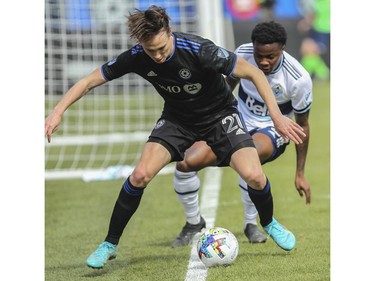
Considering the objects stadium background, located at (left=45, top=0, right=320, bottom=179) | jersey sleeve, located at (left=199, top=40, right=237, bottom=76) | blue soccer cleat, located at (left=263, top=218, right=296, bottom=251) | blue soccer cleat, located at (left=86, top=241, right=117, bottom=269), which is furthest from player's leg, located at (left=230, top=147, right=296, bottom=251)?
stadium background, located at (left=45, top=0, right=320, bottom=179)

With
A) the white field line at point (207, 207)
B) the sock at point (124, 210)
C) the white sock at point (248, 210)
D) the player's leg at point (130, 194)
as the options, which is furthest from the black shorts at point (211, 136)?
the white sock at point (248, 210)

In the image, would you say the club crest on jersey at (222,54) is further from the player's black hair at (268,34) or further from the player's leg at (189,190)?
the player's leg at (189,190)

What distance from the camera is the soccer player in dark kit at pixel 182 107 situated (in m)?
5.37

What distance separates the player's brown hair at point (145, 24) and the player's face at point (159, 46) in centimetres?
4

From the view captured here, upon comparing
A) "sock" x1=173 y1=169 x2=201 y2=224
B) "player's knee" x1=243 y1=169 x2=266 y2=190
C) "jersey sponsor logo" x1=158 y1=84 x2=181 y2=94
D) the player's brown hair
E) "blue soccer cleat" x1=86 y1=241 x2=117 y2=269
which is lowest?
"blue soccer cleat" x1=86 y1=241 x2=117 y2=269

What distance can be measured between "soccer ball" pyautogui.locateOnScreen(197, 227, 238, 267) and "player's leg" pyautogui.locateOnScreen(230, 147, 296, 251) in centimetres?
43

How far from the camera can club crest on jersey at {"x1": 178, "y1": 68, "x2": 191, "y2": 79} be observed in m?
5.64

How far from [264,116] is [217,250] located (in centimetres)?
176

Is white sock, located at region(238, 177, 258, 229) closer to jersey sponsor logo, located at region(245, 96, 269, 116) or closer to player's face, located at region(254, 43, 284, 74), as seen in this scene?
jersey sponsor logo, located at region(245, 96, 269, 116)

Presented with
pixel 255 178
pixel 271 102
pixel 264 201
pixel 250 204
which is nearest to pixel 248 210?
pixel 250 204

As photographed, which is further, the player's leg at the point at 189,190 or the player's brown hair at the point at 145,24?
the player's leg at the point at 189,190

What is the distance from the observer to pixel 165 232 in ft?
24.3

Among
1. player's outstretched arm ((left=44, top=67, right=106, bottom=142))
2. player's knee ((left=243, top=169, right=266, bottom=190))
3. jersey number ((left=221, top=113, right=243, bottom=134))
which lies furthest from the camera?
jersey number ((left=221, top=113, right=243, bottom=134))
